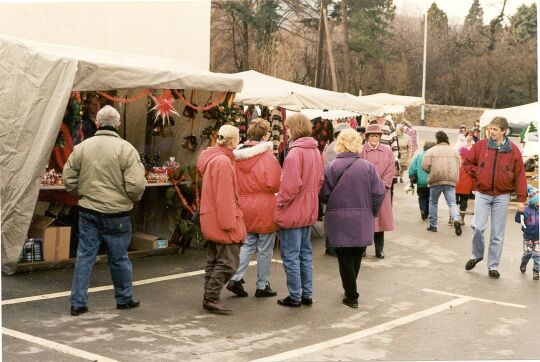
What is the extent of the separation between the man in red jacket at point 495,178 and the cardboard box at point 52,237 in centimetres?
493

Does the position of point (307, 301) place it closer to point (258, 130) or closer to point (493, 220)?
point (258, 130)

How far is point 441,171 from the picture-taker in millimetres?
14031

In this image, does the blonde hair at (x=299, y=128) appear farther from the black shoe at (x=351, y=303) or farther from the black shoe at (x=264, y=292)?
the black shoe at (x=351, y=303)

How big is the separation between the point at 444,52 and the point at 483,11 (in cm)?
511

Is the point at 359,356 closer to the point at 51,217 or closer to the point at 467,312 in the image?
the point at 467,312

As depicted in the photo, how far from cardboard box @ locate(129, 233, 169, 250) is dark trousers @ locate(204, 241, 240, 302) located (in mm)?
3083

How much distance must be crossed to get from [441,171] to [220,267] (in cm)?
738

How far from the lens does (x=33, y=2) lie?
12789 mm

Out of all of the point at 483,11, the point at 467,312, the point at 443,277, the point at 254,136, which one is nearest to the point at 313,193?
the point at 254,136

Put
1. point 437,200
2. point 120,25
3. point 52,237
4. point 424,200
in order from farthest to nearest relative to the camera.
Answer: point 424,200, point 120,25, point 437,200, point 52,237

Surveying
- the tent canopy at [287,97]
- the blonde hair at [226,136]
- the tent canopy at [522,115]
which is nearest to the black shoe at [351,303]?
the blonde hair at [226,136]

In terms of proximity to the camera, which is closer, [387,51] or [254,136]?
[254,136]

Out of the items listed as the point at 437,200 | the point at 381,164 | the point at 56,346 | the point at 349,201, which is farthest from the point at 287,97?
the point at 56,346

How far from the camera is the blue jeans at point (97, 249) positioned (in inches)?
288
